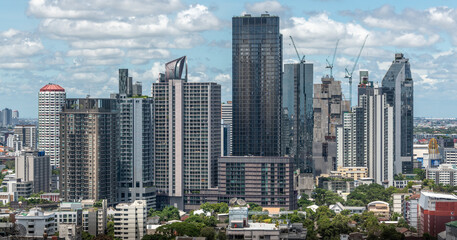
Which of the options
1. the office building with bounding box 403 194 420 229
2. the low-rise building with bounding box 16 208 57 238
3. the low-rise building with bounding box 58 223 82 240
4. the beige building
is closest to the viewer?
the low-rise building with bounding box 16 208 57 238

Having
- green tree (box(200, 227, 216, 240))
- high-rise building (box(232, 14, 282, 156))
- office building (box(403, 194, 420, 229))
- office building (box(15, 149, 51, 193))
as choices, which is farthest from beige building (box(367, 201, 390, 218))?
office building (box(15, 149, 51, 193))

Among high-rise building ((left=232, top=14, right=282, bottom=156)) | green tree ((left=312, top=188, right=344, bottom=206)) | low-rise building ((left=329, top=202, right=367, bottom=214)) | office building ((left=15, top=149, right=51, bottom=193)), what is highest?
high-rise building ((left=232, top=14, right=282, bottom=156))

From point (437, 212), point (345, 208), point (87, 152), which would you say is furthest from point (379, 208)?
point (87, 152)

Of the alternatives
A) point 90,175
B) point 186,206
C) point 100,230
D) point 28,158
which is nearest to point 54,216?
point 100,230

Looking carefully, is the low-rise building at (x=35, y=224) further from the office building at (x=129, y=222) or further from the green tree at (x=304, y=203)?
the green tree at (x=304, y=203)

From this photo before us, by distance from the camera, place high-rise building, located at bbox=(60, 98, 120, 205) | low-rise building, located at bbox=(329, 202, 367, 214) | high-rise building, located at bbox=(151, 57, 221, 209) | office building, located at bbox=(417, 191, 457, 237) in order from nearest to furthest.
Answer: office building, located at bbox=(417, 191, 457, 237), high-rise building, located at bbox=(60, 98, 120, 205), low-rise building, located at bbox=(329, 202, 367, 214), high-rise building, located at bbox=(151, 57, 221, 209)

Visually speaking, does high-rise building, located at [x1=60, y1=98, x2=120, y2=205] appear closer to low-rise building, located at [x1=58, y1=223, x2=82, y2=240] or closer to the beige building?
low-rise building, located at [x1=58, y1=223, x2=82, y2=240]

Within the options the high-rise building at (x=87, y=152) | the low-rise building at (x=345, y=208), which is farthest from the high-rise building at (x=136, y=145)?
the low-rise building at (x=345, y=208)
